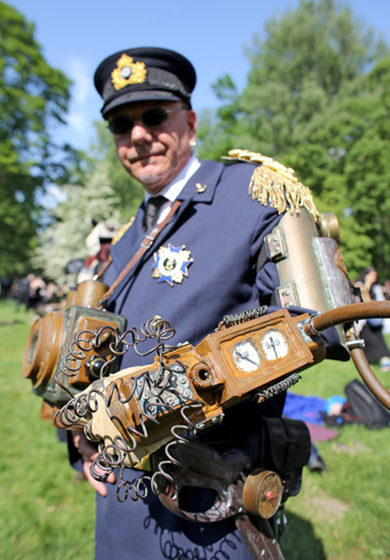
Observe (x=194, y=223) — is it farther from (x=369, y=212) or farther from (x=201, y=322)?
(x=369, y=212)

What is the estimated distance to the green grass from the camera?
2846 mm

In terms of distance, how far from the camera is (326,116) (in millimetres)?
20203

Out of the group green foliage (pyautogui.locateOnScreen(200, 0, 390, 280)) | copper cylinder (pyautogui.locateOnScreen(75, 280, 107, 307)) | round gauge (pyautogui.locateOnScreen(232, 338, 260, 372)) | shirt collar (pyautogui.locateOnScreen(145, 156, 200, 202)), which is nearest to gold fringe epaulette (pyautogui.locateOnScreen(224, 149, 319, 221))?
shirt collar (pyautogui.locateOnScreen(145, 156, 200, 202))

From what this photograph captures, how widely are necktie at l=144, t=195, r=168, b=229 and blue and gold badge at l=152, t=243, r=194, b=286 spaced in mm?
356

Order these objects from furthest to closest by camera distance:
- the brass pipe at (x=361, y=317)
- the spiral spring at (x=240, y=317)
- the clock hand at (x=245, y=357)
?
1. the spiral spring at (x=240, y=317)
2. the clock hand at (x=245, y=357)
3. the brass pipe at (x=361, y=317)

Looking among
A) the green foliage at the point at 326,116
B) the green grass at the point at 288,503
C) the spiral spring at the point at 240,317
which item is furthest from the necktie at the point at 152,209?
the green foliage at the point at 326,116

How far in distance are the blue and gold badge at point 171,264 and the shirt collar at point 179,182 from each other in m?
0.31

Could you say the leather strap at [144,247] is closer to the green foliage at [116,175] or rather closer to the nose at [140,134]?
the nose at [140,134]

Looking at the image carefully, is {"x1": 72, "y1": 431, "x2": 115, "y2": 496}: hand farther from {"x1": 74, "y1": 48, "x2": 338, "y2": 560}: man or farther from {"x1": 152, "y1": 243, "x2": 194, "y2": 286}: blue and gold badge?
{"x1": 152, "y1": 243, "x2": 194, "y2": 286}: blue and gold badge

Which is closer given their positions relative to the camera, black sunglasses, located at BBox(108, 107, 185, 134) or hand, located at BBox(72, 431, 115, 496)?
hand, located at BBox(72, 431, 115, 496)

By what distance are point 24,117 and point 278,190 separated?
22.4 m

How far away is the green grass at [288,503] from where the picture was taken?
2.85 metres

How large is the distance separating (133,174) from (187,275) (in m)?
0.66

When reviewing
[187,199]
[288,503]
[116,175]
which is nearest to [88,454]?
[187,199]
